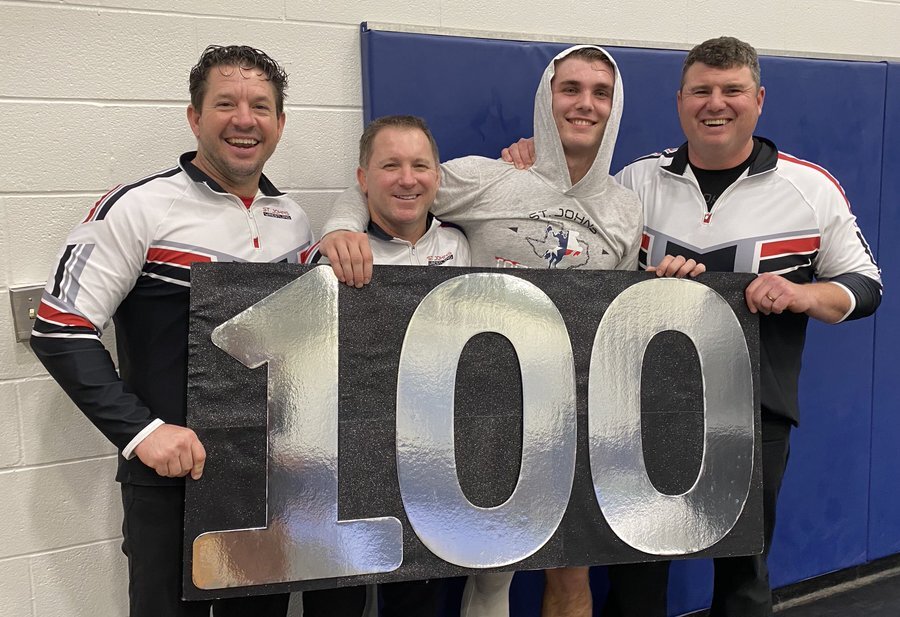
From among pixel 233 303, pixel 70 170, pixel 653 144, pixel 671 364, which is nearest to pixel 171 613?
pixel 233 303

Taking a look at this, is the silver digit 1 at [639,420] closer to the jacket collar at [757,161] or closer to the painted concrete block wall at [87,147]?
the jacket collar at [757,161]

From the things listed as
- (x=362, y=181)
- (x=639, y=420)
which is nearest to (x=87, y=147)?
(x=362, y=181)

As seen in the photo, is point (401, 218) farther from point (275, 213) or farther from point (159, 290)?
point (159, 290)

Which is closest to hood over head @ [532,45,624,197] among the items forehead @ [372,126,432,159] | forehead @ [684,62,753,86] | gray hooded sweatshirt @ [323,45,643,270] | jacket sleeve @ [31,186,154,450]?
gray hooded sweatshirt @ [323,45,643,270]

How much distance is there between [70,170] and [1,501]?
0.75 meters

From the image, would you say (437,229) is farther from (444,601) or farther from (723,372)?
(444,601)

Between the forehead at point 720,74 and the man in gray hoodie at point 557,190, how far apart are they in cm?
19

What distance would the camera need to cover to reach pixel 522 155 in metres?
1.80

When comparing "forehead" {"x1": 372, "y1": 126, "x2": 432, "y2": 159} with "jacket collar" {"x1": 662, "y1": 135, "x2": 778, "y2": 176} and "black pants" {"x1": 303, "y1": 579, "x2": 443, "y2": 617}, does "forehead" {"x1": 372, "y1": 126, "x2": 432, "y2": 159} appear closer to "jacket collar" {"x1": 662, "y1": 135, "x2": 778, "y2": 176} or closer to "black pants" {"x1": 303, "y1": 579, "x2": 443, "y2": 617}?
"jacket collar" {"x1": 662, "y1": 135, "x2": 778, "y2": 176}

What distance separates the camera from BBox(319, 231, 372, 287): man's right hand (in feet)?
4.89

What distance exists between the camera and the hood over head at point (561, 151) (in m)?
1.74

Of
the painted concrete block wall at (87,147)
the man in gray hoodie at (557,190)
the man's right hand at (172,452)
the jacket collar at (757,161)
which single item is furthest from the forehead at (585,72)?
the man's right hand at (172,452)

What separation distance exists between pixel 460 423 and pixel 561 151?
0.64 meters

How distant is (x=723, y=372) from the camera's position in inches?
68.1
